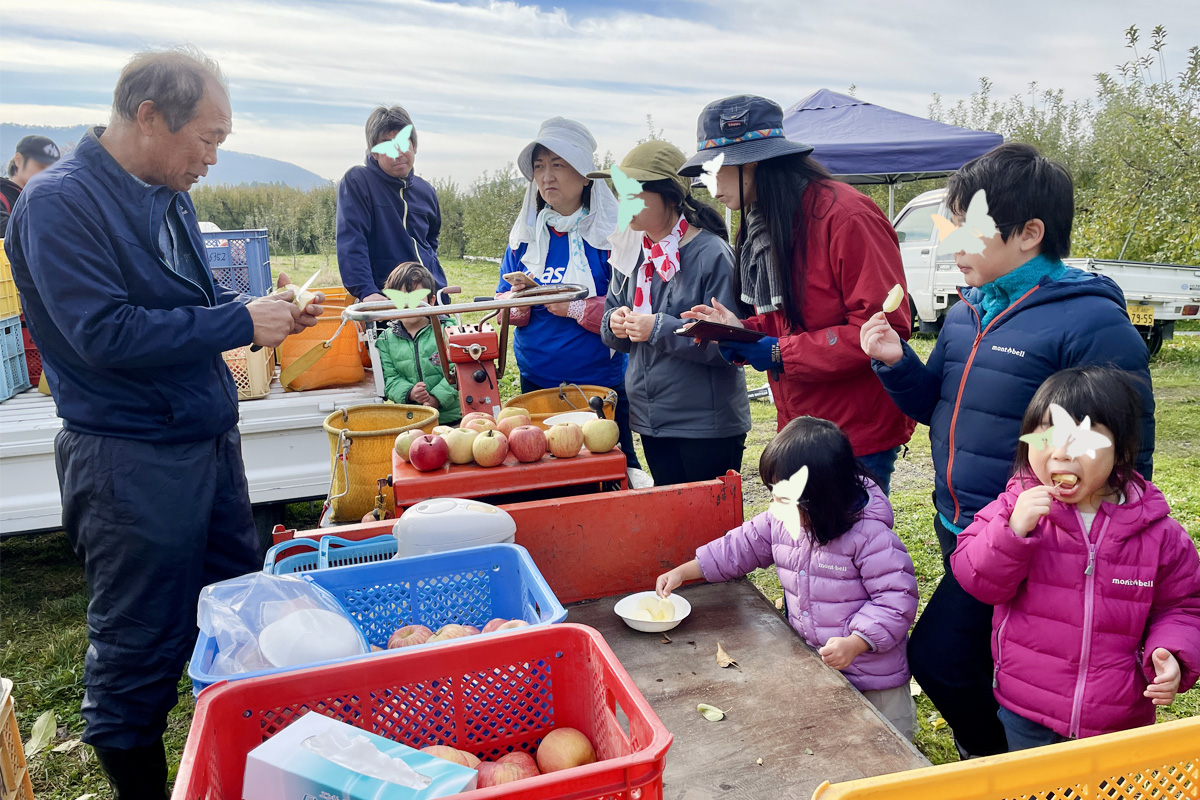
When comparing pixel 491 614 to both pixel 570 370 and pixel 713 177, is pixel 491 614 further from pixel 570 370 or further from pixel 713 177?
pixel 570 370

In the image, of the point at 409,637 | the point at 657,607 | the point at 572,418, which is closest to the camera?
the point at 409,637

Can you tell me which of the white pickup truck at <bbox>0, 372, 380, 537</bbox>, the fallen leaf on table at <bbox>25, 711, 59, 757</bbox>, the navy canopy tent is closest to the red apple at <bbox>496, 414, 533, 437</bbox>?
the fallen leaf on table at <bbox>25, 711, 59, 757</bbox>

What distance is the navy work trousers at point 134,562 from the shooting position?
7.18 ft

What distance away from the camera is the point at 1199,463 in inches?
229

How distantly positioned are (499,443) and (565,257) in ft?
5.12

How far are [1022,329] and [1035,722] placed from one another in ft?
2.92

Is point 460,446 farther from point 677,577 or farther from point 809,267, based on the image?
point 809,267

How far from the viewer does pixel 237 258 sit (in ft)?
20.5

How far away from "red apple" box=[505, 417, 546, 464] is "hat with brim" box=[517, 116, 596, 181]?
60.7 inches

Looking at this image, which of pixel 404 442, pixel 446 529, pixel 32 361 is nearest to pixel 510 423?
pixel 404 442

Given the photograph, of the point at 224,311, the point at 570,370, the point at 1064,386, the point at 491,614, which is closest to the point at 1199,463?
the point at 570,370

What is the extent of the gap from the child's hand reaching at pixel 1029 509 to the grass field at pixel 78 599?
1.54 meters

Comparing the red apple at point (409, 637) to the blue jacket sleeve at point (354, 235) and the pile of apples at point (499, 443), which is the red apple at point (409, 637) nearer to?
the pile of apples at point (499, 443)

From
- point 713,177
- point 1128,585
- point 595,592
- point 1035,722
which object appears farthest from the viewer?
point 713,177
